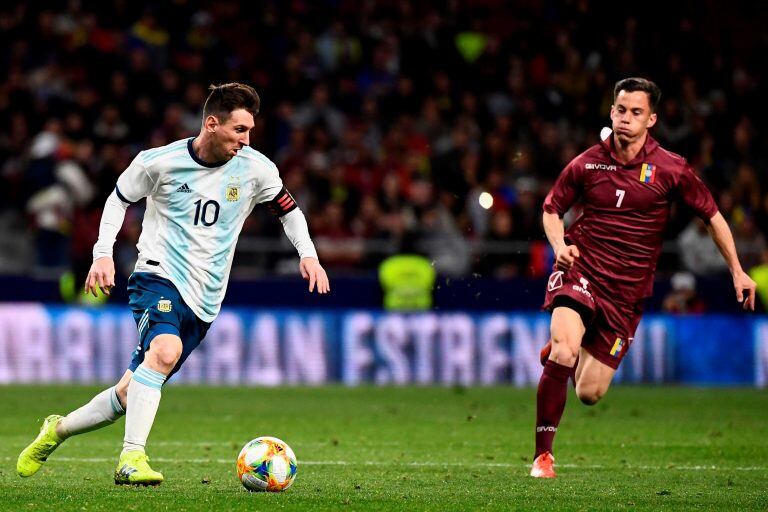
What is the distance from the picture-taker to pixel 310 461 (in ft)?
31.7

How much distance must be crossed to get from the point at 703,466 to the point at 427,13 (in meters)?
12.3

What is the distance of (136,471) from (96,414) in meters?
0.54

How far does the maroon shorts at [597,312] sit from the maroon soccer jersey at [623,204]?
8 centimetres

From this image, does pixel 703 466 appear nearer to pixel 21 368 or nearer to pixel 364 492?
pixel 364 492

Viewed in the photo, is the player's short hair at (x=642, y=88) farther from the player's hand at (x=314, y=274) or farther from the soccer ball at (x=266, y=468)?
the soccer ball at (x=266, y=468)

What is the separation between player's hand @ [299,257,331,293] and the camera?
8.01 m

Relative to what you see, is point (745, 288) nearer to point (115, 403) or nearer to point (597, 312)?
point (597, 312)

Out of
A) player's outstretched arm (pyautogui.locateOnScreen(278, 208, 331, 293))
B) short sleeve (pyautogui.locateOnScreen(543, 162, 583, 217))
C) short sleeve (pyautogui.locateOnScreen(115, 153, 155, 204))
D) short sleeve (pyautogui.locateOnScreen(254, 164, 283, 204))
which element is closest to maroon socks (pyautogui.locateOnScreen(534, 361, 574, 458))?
short sleeve (pyautogui.locateOnScreen(543, 162, 583, 217))

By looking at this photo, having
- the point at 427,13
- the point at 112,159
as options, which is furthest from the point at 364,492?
the point at 427,13

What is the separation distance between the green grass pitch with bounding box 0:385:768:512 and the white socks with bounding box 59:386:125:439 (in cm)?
33

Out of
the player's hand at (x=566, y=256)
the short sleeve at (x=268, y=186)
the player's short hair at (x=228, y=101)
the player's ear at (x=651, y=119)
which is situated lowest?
the player's hand at (x=566, y=256)

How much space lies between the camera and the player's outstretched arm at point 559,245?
27.9ft

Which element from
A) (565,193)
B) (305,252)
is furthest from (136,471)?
(565,193)

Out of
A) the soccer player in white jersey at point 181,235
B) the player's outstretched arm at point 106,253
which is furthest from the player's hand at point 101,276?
the soccer player in white jersey at point 181,235
